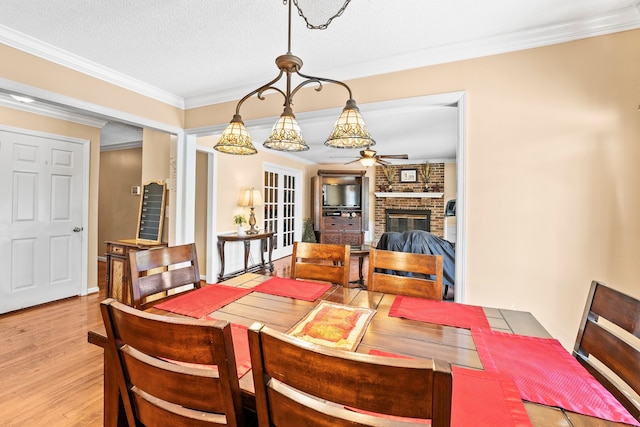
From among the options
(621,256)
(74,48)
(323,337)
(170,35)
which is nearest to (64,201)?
(74,48)

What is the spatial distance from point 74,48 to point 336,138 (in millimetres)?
2239

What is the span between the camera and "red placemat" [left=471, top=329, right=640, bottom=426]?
73 cm

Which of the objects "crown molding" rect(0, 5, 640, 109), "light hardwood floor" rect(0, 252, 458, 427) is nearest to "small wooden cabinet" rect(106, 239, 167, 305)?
"light hardwood floor" rect(0, 252, 458, 427)

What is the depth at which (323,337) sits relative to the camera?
3.51ft

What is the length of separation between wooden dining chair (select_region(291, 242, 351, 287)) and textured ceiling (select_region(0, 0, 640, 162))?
4.22ft

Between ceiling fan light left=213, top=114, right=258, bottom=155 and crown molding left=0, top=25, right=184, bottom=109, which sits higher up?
crown molding left=0, top=25, right=184, bottom=109

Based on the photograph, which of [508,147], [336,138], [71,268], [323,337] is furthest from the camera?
[71,268]

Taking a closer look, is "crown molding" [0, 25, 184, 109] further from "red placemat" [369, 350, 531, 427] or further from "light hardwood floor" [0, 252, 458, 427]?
"red placemat" [369, 350, 531, 427]

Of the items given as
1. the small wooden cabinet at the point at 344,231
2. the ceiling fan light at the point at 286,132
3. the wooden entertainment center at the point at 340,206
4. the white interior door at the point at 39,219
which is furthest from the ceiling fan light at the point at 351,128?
the small wooden cabinet at the point at 344,231

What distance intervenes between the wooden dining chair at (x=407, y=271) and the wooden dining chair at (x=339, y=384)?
44.5 inches

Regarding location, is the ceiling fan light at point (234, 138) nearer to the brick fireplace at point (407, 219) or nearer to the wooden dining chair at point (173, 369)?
the wooden dining chair at point (173, 369)

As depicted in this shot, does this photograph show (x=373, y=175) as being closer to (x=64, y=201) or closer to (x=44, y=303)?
(x=64, y=201)

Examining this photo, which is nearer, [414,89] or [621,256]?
[621,256]

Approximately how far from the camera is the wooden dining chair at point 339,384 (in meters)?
0.48
